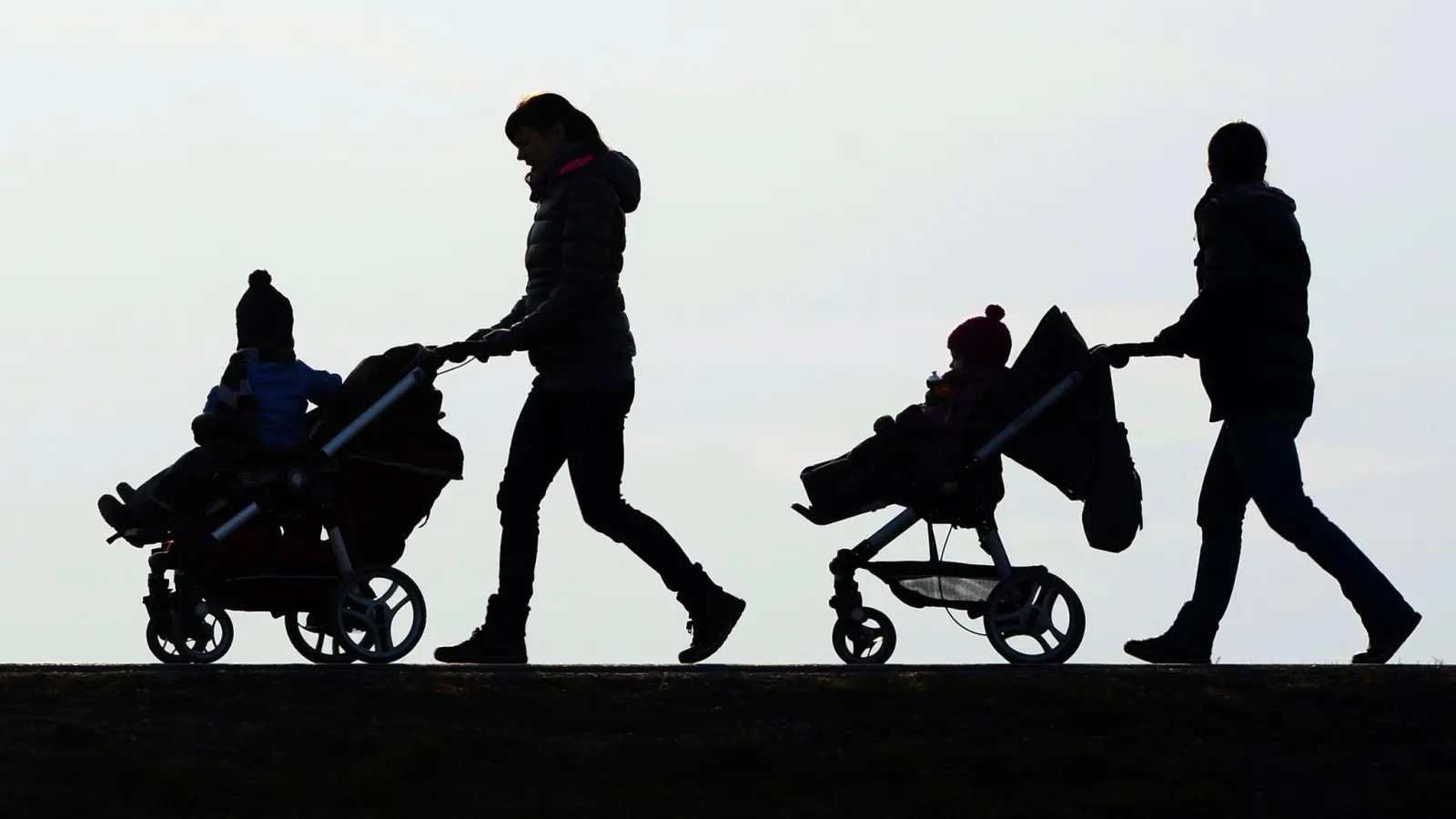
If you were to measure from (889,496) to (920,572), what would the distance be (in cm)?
33

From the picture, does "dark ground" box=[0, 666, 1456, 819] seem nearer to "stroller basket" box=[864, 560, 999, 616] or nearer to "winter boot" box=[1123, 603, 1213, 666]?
"winter boot" box=[1123, 603, 1213, 666]

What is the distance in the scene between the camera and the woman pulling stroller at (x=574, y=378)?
9.63m

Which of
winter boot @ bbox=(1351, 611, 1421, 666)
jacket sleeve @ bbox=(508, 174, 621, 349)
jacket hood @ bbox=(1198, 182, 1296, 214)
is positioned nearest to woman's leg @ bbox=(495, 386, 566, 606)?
jacket sleeve @ bbox=(508, 174, 621, 349)

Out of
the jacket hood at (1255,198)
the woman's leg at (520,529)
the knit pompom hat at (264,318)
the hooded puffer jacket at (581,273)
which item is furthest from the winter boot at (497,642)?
the jacket hood at (1255,198)

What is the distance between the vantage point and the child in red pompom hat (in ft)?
33.2

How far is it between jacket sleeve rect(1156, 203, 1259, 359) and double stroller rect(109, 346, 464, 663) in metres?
2.86

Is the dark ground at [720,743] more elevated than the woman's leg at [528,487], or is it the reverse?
the woman's leg at [528,487]

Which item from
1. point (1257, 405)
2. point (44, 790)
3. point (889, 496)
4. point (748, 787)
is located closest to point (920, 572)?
point (889, 496)

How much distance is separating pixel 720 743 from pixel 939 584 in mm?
3250

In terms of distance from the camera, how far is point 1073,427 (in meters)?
10.0

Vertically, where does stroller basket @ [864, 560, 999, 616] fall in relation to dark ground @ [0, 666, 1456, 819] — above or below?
above

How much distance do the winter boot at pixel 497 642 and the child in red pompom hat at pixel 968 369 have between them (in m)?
1.81

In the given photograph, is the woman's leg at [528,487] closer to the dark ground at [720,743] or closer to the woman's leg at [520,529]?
the woman's leg at [520,529]

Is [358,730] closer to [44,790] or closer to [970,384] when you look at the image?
[44,790]
